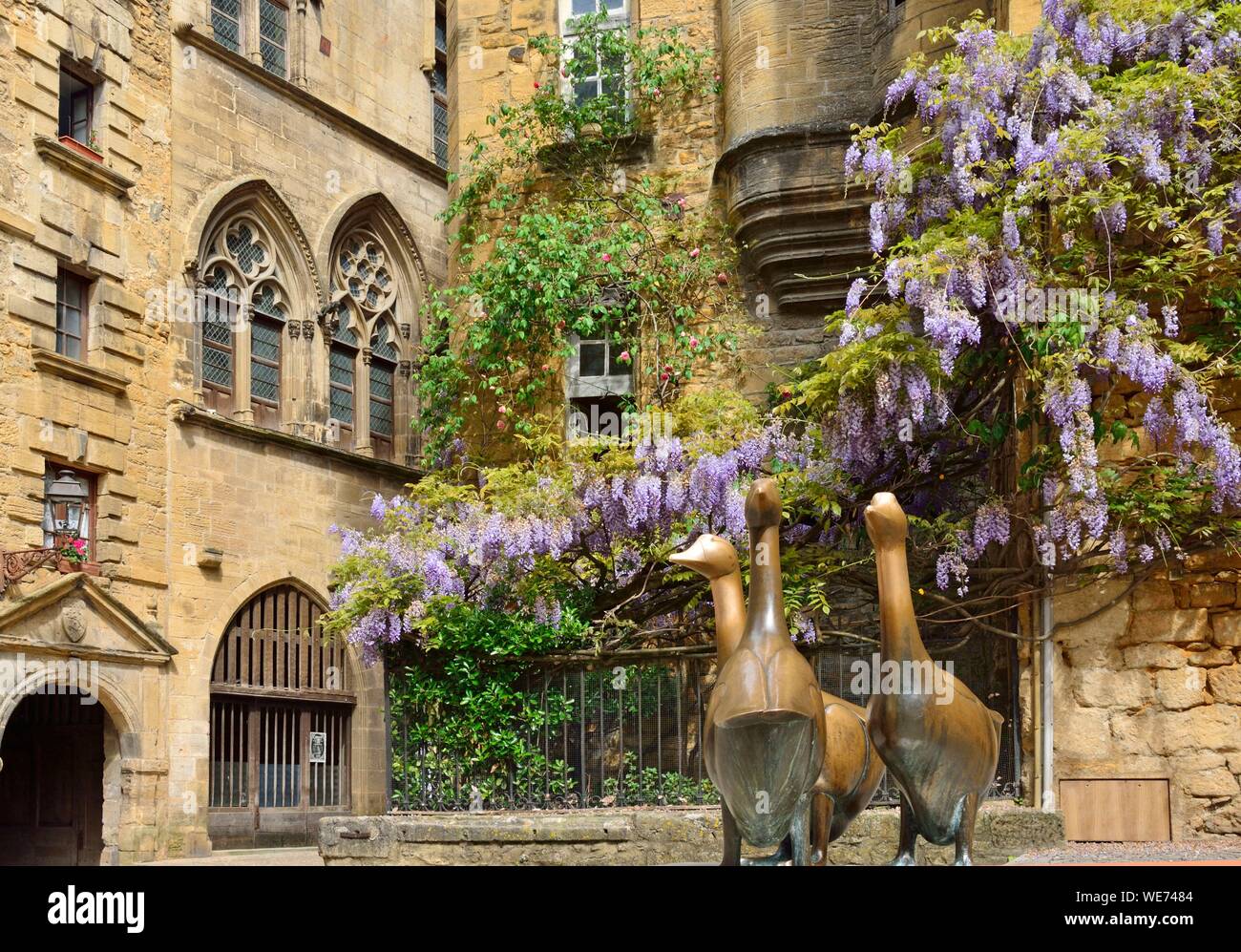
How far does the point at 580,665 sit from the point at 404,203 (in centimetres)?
1486

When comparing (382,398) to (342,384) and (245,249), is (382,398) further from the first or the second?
(245,249)

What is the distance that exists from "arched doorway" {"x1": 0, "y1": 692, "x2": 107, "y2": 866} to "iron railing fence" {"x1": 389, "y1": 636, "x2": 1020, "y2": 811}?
8847 millimetres

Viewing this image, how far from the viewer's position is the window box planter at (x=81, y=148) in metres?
18.2

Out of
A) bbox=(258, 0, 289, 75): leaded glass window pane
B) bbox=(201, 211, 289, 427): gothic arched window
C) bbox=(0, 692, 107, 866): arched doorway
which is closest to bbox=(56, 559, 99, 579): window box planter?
bbox=(0, 692, 107, 866): arched doorway

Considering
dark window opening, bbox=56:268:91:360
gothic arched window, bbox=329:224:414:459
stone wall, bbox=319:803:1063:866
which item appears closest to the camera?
stone wall, bbox=319:803:1063:866

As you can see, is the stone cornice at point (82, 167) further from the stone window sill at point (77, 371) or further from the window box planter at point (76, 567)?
the window box planter at point (76, 567)

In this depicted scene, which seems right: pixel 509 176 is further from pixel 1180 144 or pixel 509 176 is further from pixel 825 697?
pixel 825 697

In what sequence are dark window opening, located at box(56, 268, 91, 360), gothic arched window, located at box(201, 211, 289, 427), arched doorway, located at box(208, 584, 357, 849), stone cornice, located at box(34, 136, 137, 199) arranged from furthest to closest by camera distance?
gothic arched window, located at box(201, 211, 289, 427) → arched doorway, located at box(208, 584, 357, 849) → dark window opening, located at box(56, 268, 91, 360) → stone cornice, located at box(34, 136, 137, 199)

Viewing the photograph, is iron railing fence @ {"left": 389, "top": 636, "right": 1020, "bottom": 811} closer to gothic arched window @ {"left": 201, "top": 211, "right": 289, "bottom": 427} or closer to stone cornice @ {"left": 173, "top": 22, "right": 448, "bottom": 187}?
gothic arched window @ {"left": 201, "top": 211, "right": 289, "bottom": 427}

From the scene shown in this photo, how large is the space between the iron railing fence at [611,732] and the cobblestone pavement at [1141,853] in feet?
4.42

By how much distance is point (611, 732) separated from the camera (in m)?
10.8

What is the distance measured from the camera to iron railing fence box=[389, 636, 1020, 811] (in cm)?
1038

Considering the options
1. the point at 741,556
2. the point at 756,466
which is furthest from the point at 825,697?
the point at 756,466

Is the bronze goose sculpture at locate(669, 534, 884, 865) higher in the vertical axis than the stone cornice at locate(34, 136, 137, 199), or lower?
lower
